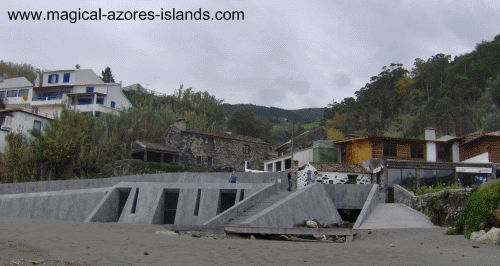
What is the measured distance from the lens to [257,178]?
29.9m

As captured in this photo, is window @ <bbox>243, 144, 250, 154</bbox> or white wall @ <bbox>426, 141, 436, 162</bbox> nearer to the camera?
white wall @ <bbox>426, 141, 436, 162</bbox>

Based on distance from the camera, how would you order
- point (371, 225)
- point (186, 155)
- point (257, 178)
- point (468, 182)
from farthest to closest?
1. point (186, 155)
2. point (468, 182)
3. point (257, 178)
4. point (371, 225)

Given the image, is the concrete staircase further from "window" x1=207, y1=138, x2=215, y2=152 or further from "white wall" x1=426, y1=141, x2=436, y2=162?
"window" x1=207, y1=138, x2=215, y2=152

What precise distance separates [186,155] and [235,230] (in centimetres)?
2541

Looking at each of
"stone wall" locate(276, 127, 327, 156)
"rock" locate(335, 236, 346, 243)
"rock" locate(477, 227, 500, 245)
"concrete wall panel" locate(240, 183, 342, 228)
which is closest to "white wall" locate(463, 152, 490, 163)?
"concrete wall panel" locate(240, 183, 342, 228)

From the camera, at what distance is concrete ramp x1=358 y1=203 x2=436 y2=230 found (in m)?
20.2

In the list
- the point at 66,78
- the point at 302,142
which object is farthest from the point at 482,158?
the point at 66,78

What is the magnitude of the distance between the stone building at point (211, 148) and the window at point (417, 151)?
54.3 ft

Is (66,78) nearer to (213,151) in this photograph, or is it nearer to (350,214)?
(213,151)

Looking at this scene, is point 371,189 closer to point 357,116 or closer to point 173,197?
point 173,197

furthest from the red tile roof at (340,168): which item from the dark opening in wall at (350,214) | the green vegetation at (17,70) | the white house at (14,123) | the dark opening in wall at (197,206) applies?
the green vegetation at (17,70)

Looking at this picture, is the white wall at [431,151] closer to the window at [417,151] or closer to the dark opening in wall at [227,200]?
the window at [417,151]

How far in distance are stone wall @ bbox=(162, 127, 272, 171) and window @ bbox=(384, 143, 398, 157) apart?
51.8 ft

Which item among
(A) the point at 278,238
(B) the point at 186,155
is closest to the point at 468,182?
(A) the point at 278,238
